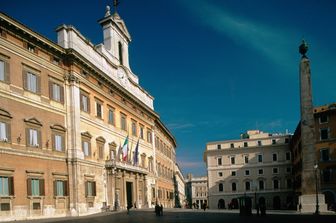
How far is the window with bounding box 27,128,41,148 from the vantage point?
26.9m

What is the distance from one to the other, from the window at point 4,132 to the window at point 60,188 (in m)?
5.87

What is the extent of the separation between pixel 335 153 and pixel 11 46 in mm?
43824

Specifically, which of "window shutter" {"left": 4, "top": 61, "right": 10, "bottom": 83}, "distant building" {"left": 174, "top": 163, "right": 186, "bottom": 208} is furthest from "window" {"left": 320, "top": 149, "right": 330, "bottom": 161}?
"window shutter" {"left": 4, "top": 61, "right": 10, "bottom": 83}

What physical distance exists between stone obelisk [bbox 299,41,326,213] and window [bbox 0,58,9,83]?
23429mm

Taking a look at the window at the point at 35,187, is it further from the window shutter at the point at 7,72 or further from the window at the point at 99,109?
the window at the point at 99,109

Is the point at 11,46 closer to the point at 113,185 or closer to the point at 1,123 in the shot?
the point at 1,123

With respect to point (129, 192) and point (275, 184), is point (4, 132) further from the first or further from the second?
point (275, 184)

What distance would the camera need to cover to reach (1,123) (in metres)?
24.5

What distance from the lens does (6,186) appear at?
2445 centimetres

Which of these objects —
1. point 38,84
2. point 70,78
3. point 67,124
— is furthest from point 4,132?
point 70,78

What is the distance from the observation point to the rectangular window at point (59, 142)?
29938 millimetres

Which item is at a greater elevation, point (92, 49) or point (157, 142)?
point (92, 49)

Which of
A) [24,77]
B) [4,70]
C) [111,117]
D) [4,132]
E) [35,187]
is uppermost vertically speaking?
[4,70]

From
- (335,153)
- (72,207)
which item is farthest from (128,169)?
(335,153)
